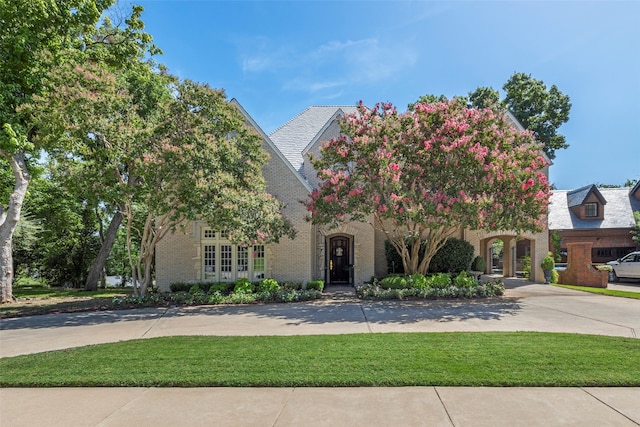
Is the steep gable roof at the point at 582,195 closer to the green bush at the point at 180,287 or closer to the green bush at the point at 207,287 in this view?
the green bush at the point at 207,287

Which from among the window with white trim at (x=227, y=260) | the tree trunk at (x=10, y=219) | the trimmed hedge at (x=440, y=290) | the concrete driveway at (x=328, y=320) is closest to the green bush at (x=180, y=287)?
the window with white trim at (x=227, y=260)

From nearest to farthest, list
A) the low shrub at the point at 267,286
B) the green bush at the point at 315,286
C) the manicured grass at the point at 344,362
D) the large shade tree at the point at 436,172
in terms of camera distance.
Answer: the manicured grass at the point at 344,362, the large shade tree at the point at 436,172, the low shrub at the point at 267,286, the green bush at the point at 315,286

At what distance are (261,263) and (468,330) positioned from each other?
10.2m

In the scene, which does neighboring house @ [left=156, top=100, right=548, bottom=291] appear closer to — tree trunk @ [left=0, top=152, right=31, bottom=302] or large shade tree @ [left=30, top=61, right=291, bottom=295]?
large shade tree @ [left=30, top=61, right=291, bottom=295]

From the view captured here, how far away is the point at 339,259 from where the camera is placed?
18.5 meters

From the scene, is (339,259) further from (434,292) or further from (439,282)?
(434,292)

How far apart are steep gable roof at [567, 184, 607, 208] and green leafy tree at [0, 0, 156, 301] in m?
28.2

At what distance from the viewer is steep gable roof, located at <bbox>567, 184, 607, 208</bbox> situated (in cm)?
2534

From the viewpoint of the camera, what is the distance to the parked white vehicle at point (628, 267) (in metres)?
20.8

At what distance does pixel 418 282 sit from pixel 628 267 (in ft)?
51.9

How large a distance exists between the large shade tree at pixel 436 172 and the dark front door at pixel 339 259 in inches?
192

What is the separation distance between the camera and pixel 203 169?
11.9 m
